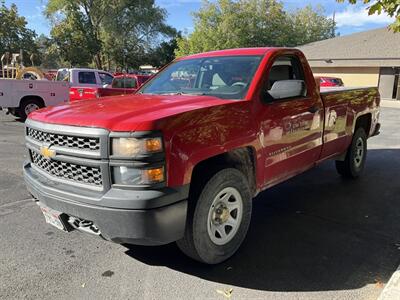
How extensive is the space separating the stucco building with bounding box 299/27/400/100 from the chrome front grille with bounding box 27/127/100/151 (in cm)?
2850

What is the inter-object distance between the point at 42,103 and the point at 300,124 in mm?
10922

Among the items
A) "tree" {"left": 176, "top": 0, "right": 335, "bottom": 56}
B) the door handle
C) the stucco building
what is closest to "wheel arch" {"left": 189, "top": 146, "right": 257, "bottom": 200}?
the door handle

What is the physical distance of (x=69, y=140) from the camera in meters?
3.15

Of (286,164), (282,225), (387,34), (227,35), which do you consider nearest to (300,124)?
(286,164)

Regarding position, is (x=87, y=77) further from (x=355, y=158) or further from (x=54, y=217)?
(x=54, y=217)

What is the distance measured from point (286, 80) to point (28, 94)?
35.4ft

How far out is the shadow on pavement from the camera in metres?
3.39

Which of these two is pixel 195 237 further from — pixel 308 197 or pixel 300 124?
pixel 308 197

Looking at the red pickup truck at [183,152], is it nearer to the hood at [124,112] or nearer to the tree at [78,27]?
the hood at [124,112]

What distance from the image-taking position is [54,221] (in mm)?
3412

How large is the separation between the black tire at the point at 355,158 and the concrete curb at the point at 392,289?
3.15 metres

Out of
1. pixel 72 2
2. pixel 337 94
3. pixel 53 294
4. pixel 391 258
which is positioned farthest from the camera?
pixel 72 2

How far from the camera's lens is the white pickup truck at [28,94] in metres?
12.4

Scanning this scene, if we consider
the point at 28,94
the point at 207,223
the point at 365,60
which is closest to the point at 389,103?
the point at 365,60
